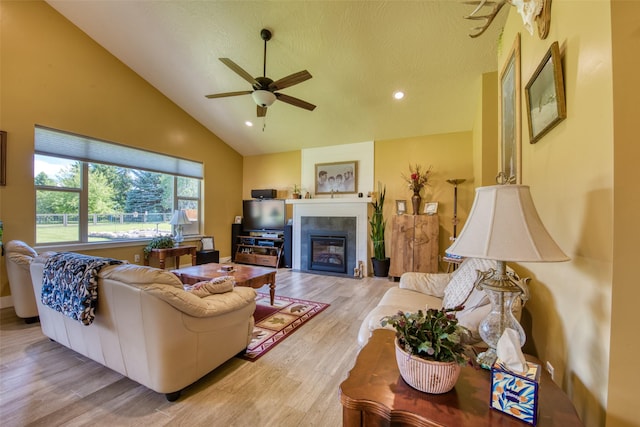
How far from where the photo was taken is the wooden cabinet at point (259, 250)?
622 centimetres

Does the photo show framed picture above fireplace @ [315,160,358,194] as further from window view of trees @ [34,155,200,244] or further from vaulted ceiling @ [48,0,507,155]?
window view of trees @ [34,155,200,244]

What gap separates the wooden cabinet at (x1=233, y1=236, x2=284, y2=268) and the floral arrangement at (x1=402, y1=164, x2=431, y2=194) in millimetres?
3147

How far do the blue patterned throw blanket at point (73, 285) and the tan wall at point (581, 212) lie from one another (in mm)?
2624

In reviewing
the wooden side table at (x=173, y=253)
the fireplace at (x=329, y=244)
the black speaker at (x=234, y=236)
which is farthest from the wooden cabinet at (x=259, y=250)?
the wooden side table at (x=173, y=253)

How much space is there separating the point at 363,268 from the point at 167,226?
4197mm

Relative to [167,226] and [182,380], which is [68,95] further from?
[182,380]

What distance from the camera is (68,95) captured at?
12.7 ft

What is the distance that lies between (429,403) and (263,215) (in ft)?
19.9

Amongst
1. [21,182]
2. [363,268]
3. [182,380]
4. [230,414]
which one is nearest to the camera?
[230,414]

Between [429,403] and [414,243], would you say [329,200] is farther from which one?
[429,403]

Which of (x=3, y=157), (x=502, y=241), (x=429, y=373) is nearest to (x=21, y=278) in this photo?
(x=3, y=157)

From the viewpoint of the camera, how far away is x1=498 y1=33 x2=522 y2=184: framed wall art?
1.98 m

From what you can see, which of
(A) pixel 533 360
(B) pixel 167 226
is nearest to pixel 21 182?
(B) pixel 167 226

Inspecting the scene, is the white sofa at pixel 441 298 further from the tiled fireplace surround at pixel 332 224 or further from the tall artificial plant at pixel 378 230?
the tiled fireplace surround at pixel 332 224
